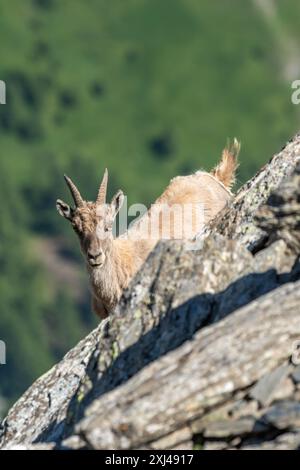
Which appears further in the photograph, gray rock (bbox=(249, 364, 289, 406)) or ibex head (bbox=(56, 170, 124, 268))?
ibex head (bbox=(56, 170, 124, 268))

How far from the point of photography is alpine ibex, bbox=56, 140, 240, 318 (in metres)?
23.7

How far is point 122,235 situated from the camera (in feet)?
82.9

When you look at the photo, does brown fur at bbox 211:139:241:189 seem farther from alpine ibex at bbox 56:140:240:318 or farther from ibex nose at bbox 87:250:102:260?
ibex nose at bbox 87:250:102:260

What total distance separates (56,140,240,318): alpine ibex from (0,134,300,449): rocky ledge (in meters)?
4.21

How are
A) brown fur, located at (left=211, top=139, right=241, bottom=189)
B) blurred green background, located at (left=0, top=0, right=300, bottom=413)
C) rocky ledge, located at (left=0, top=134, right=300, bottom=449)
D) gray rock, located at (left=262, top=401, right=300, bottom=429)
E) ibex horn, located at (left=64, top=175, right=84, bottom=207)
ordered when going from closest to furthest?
gray rock, located at (left=262, top=401, right=300, bottom=429)
rocky ledge, located at (left=0, top=134, right=300, bottom=449)
ibex horn, located at (left=64, top=175, right=84, bottom=207)
brown fur, located at (left=211, top=139, right=241, bottom=189)
blurred green background, located at (left=0, top=0, right=300, bottom=413)

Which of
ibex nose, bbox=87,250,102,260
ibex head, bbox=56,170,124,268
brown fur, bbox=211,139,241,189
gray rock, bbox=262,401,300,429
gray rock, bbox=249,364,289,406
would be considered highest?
brown fur, bbox=211,139,241,189

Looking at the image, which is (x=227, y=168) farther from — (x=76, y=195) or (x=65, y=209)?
(x=76, y=195)

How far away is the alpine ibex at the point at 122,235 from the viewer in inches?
934

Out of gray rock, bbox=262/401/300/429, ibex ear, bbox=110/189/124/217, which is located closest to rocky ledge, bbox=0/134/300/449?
gray rock, bbox=262/401/300/429

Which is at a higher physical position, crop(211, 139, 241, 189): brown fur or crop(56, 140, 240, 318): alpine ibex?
crop(211, 139, 241, 189): brown fur

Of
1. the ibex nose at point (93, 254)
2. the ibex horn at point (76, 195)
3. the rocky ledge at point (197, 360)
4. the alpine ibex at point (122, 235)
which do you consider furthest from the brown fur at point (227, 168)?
the rocky ledge at point (197, 360)

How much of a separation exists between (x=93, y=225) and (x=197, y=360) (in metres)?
10.5

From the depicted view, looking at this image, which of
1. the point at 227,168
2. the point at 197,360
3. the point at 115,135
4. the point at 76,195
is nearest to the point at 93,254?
the point at 76,195
